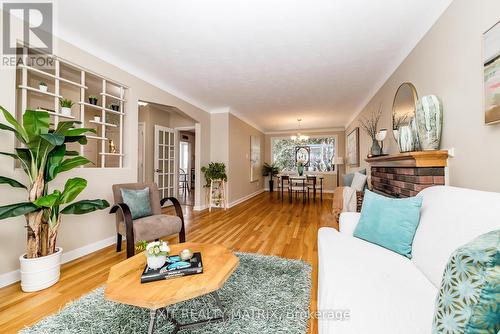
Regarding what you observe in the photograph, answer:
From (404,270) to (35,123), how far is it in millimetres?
2835

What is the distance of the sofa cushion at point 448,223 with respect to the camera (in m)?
0.98

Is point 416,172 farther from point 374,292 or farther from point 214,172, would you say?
point 214,172

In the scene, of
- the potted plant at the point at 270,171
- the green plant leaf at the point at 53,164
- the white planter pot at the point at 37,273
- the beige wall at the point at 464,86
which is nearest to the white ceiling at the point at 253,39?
the beige wall at the point at 464,86

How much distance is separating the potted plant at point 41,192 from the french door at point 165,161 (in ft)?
10.7

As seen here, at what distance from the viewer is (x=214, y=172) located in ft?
16.2

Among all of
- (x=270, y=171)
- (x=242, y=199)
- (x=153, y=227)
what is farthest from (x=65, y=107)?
(x=270, y=171)

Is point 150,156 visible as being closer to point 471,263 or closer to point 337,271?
point 337,271

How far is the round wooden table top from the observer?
1022mm

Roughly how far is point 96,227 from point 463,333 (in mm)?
3285

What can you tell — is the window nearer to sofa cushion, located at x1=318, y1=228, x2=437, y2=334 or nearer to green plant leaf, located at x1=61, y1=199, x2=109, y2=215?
sofa cushion, located at x1=318, y1=228, x2=437, y2=334

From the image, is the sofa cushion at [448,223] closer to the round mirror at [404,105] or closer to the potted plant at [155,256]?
the round mirror at [404,105]

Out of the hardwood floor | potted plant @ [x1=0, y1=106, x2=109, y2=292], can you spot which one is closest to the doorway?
the hardwood floor

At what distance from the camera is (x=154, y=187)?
289 centimetres

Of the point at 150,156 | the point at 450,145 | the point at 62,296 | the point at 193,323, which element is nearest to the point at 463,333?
the point at 193,323
